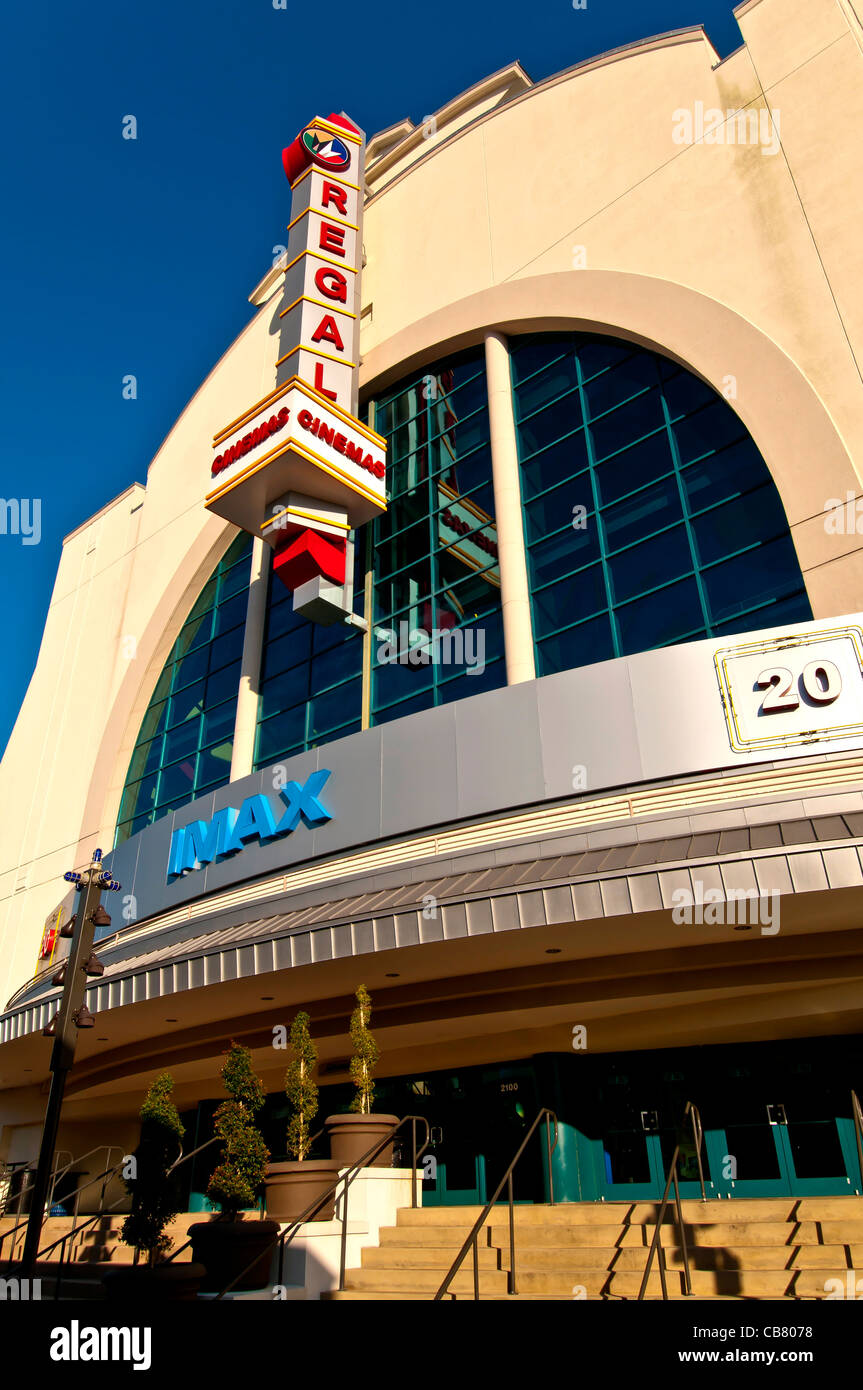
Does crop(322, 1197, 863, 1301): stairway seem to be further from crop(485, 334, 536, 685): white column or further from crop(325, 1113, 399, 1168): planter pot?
crop(485, 334, 536, 685): white column

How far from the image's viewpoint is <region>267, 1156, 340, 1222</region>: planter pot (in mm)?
10664

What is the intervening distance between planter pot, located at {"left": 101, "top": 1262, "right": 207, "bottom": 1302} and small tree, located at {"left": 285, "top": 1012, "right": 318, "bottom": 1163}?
2484 mm

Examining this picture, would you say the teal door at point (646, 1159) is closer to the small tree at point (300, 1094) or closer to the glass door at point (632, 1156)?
the glass door at point (632, 1156)

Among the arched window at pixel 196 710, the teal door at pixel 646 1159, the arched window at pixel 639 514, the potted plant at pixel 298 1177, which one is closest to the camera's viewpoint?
the potted plant at pixel 298 1177

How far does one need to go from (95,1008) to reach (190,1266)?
787 cm

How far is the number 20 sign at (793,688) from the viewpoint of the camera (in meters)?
11.6

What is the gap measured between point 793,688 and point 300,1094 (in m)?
8.04

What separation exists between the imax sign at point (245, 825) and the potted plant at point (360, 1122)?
4.33 meters

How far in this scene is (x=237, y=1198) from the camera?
33.8ft

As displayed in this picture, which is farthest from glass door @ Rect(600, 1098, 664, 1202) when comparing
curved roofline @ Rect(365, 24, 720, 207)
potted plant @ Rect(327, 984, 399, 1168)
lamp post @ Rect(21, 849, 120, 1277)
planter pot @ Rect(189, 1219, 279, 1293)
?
curved roofline @ Rect(365, 24, 720, 207)

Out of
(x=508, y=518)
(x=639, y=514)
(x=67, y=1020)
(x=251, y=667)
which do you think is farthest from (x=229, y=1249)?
(x=251, y=667)

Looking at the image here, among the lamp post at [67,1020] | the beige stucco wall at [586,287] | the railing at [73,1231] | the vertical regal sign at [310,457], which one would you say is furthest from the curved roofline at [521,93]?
the railing at [73,1231]

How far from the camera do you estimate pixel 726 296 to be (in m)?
15.7
